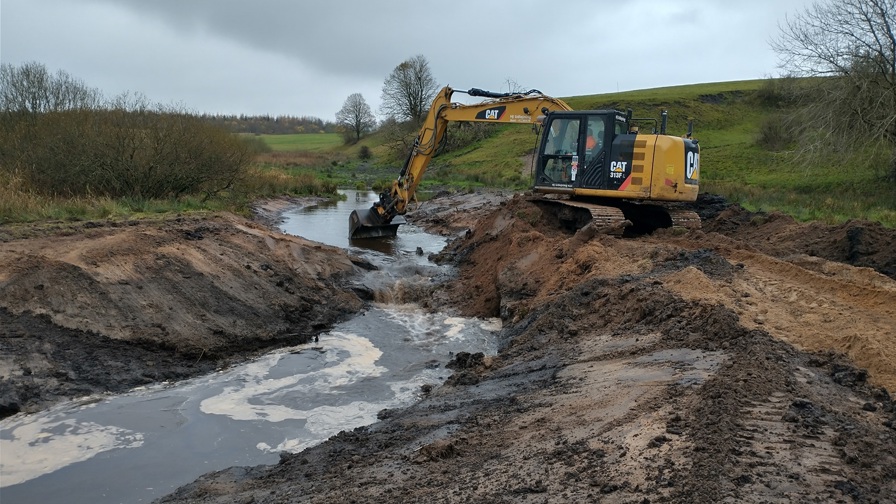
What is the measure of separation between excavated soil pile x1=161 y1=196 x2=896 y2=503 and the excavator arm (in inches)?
233

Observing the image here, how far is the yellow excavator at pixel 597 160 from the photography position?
13742 millimetres

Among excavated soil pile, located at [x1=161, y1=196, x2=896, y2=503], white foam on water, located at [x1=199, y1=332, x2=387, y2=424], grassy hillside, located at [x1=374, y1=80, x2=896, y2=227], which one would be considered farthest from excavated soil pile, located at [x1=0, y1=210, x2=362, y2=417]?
grassy hillside, located at [x1=374, y1=80, x2=896, y2=227]

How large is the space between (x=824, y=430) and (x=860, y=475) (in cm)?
64

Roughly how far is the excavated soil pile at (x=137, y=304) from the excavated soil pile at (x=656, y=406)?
3.17 metres

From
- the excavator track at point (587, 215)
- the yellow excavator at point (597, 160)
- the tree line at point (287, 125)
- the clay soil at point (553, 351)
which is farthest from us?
the tree line at point (287, 125)

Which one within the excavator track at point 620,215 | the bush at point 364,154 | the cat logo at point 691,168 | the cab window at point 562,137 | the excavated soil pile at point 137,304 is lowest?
the excavated soil pile at point 137,304

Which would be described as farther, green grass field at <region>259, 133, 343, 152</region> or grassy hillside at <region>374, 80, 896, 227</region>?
green grass field at <region>259, 133, 343, 152</region>

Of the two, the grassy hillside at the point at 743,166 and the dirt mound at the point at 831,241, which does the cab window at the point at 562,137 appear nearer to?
the dirt mound at the point at 831,241

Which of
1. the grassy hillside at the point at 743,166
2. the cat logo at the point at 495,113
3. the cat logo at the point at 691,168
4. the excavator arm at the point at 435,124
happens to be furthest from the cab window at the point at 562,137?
the grassy hillside at the point at 743,166

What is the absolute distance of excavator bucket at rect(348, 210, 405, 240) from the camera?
19016mm

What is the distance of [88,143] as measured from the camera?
17.3 meters

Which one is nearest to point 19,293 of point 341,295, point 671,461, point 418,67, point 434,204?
point 341,295

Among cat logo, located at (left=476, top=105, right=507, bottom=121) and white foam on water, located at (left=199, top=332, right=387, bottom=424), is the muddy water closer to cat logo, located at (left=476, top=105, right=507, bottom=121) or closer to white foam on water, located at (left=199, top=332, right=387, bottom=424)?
white foam on water, located at (left=199, top=332, right=387, bottom=424)

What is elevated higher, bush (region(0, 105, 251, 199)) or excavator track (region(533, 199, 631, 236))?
bush (region(0, 105, 251, 199))
